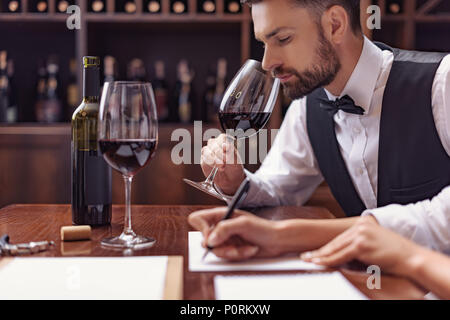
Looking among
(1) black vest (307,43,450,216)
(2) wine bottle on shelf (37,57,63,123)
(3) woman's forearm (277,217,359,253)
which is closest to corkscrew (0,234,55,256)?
(3) woman's forearm (277,217,359,253)

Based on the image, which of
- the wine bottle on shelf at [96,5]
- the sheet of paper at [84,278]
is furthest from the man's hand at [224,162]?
the wine bottle on shelf at [96,5]

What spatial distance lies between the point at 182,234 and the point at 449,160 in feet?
2.41

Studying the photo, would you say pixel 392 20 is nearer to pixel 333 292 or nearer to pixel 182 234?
pixel 182 234

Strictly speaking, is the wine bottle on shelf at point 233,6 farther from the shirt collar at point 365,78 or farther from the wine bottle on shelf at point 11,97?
the shirt collar at point 365,78

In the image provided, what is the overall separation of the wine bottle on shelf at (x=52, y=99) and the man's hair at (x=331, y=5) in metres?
1.57

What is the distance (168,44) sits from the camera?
2.77 meters

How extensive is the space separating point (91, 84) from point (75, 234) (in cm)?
27

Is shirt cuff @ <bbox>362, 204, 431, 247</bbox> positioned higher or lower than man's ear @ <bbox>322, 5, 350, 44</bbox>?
lower

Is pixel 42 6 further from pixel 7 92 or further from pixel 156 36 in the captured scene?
pixel 156 36

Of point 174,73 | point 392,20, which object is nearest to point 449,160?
point 392,20

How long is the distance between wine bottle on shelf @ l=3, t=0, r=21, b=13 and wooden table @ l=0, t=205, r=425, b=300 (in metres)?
1.75

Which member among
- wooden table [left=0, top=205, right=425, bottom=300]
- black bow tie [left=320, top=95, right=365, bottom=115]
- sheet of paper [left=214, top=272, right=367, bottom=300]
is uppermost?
black bow tie [left=320, top=95, right=365, bottom=115]

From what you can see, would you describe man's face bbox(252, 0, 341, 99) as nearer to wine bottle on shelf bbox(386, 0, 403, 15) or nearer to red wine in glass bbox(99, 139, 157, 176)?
red wine in glass bbox(99, 139, 157, 176)

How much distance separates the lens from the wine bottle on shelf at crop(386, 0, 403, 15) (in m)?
2.56
